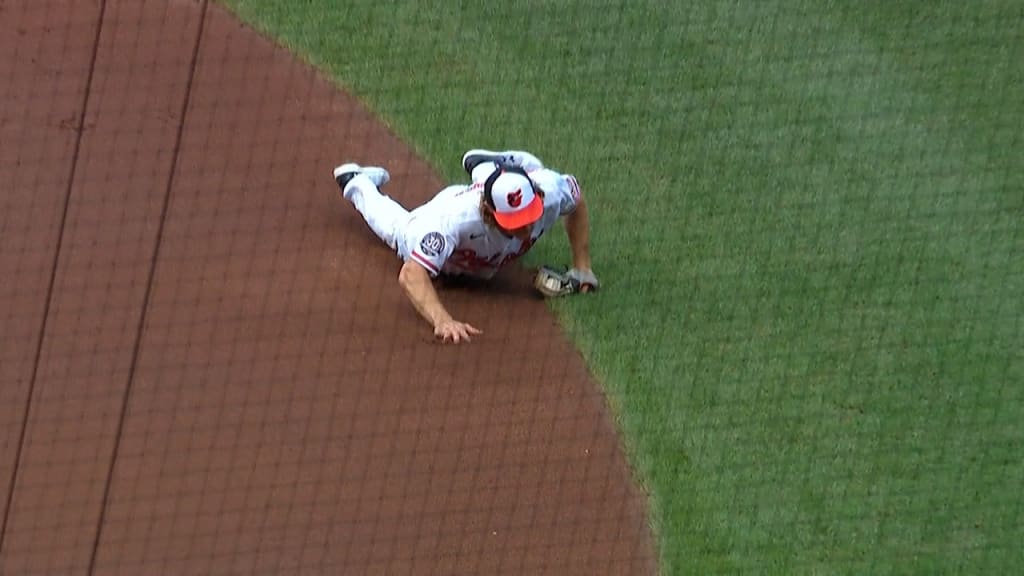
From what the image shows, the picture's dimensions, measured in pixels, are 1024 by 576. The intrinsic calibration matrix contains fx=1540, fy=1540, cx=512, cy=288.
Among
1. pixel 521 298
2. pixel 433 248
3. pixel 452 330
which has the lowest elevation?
pixel 452 330

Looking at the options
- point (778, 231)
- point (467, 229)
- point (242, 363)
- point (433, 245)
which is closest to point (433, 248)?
point (433, 245)

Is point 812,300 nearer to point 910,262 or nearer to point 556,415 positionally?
point 910,262

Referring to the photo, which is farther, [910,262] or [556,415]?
[910,262]

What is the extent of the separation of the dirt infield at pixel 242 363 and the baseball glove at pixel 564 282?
0.08 meters

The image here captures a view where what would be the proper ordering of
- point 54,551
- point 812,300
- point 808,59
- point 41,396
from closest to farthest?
point 54,551, point 41,396, point 812,300, point 808,59

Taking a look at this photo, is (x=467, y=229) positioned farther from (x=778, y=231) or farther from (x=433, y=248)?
(x=778, y=231)

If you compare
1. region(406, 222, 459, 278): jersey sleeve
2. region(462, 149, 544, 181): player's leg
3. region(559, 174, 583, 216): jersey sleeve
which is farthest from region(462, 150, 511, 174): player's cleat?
region(406, 222, 459, 278): jersey sleeve

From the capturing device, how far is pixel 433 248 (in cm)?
572

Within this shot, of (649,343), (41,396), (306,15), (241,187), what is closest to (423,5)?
(306,15)

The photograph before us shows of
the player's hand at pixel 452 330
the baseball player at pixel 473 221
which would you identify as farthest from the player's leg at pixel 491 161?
the player's hand at pixel 452 330

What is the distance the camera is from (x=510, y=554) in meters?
5.25

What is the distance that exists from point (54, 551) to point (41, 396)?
2.08 feet

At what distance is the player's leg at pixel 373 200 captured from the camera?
19.7 feet

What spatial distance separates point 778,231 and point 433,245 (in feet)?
4.76
